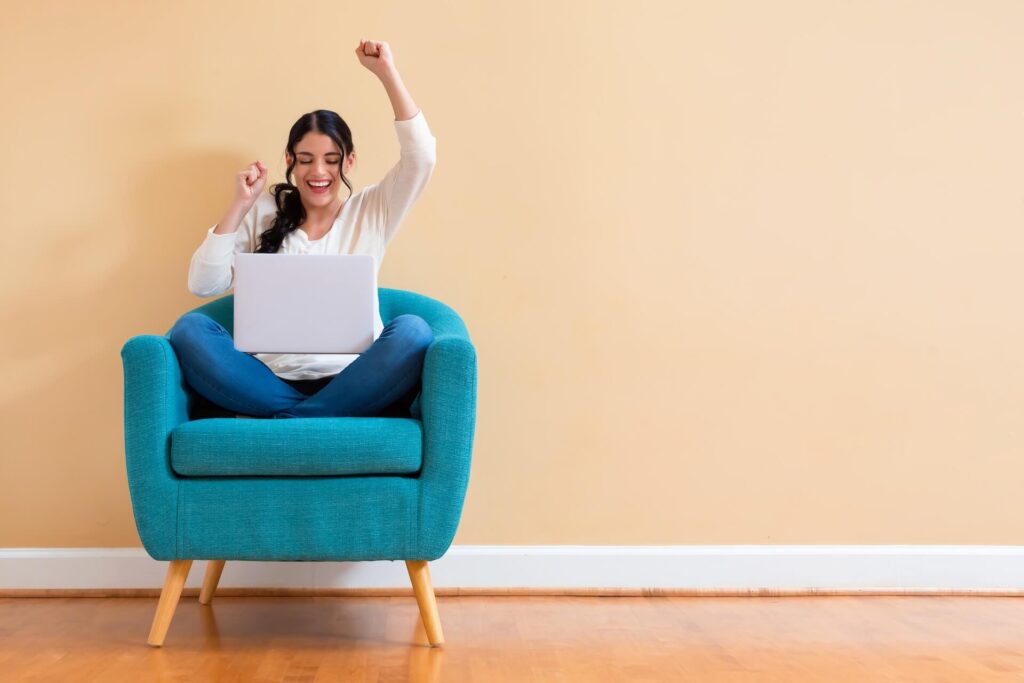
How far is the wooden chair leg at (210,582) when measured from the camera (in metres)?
2.61

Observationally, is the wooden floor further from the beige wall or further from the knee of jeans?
the knee of jeans

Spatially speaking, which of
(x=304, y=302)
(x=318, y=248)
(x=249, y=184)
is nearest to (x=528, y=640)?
(x=304, y=302)

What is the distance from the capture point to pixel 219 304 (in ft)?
8.60

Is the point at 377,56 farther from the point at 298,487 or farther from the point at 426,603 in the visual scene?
the point at 426,603

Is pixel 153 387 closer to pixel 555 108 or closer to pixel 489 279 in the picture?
pixel 489 279

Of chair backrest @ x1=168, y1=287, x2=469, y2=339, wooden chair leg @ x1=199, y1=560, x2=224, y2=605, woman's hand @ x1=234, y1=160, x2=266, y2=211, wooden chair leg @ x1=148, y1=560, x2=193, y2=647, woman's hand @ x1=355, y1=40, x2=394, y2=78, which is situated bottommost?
wooden chair leg @ x1=199, y1=560, x2=224, y2=605

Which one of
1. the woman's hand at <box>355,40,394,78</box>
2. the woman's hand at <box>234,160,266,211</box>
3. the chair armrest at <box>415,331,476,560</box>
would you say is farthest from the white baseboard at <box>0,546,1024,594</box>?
the woman's hand at <box>355,40,394,78</box>

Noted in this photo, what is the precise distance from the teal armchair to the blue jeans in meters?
0.10

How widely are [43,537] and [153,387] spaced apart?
0.92 m

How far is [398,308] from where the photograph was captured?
265cm

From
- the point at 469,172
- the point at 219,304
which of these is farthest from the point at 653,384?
the point at 219,304

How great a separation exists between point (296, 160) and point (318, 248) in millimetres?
238

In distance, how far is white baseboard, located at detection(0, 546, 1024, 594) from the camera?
2.74 m

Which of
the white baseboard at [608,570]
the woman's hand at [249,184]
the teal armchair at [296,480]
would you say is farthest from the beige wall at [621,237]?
the teal armchair at [296,480]
